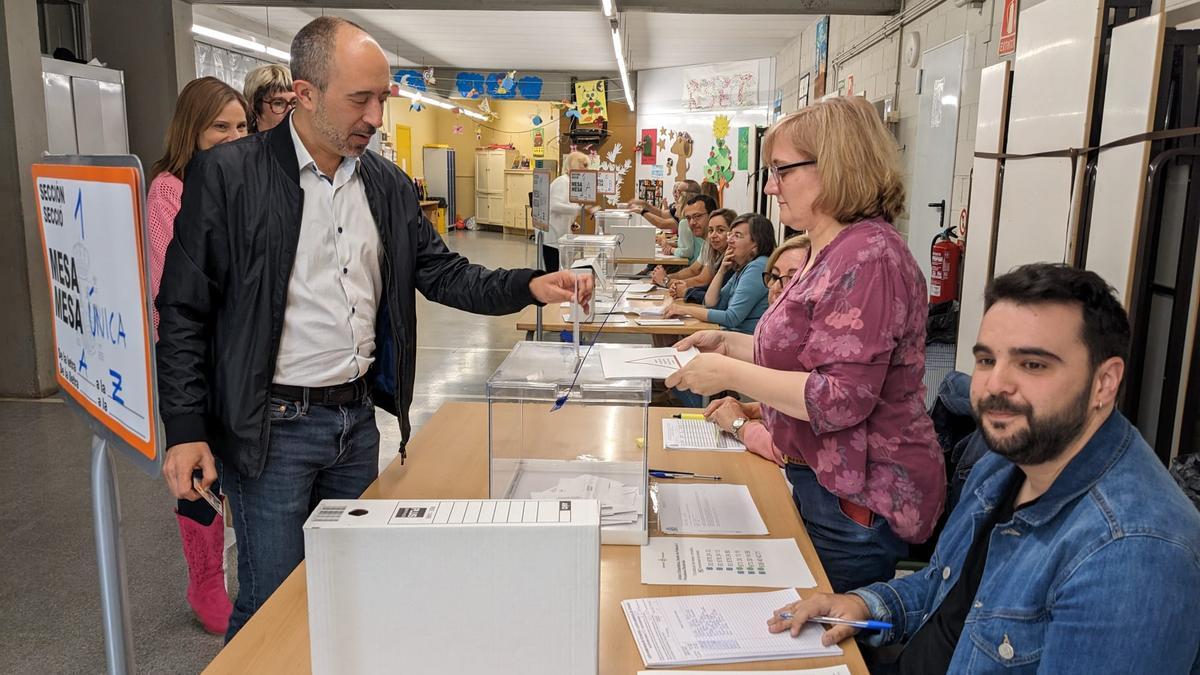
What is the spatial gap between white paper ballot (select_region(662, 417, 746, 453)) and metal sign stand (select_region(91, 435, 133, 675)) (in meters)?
1.37

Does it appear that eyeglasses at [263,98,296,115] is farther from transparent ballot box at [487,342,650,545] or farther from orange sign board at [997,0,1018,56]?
orange sign board at [997,0,1018,56]

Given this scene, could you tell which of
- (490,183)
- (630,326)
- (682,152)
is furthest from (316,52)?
(490,183)

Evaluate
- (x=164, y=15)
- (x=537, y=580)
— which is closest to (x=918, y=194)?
(x=537, y=580)

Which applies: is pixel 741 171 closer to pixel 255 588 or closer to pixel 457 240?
pixel 457 240

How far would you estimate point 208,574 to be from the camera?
2.71 metres

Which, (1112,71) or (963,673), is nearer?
(963,673)

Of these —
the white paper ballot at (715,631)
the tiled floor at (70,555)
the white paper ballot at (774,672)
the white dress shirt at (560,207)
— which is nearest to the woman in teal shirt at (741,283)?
the tiled floor at (70,555)

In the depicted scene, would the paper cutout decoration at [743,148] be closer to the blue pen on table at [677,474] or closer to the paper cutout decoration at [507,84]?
the paper cutout decoration at [507,84]

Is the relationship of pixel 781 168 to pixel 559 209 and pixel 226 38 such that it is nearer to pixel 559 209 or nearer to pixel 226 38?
pixel 559 209

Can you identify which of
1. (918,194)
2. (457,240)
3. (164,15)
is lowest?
(457,240)

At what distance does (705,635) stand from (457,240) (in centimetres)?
1728

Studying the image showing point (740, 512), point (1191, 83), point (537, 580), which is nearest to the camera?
point (537, 580)

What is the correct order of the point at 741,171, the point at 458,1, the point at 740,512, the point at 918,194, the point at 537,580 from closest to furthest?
1. the point at 537,580
2. the point at 740,512
3. the point at 918,194
4. the point at 458,1
5. the point at 741,171

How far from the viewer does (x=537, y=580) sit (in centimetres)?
94
